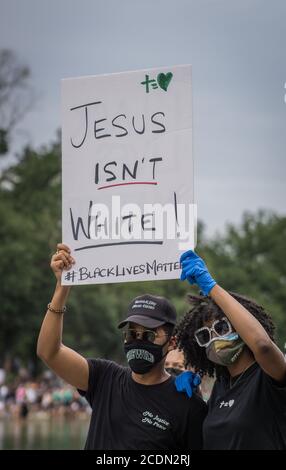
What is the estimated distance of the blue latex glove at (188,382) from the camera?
5.85 metres

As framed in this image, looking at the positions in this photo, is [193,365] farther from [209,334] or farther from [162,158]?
[162,158]

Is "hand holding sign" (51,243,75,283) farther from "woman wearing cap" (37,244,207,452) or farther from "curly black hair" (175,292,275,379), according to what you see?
"curly black hair" (175,292,275,379)

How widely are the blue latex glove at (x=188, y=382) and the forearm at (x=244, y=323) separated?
70cm

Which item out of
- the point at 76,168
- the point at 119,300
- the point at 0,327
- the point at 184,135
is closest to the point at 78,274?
the point at 76,168

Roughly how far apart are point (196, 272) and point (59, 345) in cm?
102

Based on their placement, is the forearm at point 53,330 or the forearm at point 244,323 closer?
the forearm at point 244,323

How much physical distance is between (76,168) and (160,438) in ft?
5.63

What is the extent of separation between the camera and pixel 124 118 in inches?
243

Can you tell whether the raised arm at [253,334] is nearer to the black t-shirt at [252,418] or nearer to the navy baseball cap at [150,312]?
the black t-shirt at [252,418]

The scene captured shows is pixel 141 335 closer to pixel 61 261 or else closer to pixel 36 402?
pixel 61 261

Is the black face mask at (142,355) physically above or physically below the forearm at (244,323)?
below

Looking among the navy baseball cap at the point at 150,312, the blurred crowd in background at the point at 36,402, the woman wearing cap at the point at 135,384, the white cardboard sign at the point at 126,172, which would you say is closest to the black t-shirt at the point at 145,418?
the woman wearing cap at the point at 135,384

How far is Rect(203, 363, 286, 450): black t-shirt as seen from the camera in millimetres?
5207

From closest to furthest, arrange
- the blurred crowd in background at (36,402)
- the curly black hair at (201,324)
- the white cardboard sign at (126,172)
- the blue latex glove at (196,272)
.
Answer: the blue latex glove at (196,272) → the curly black hair at (201,324) → the white cardboard sign at (126,172) → the blurred crowd in background at (36,402)
